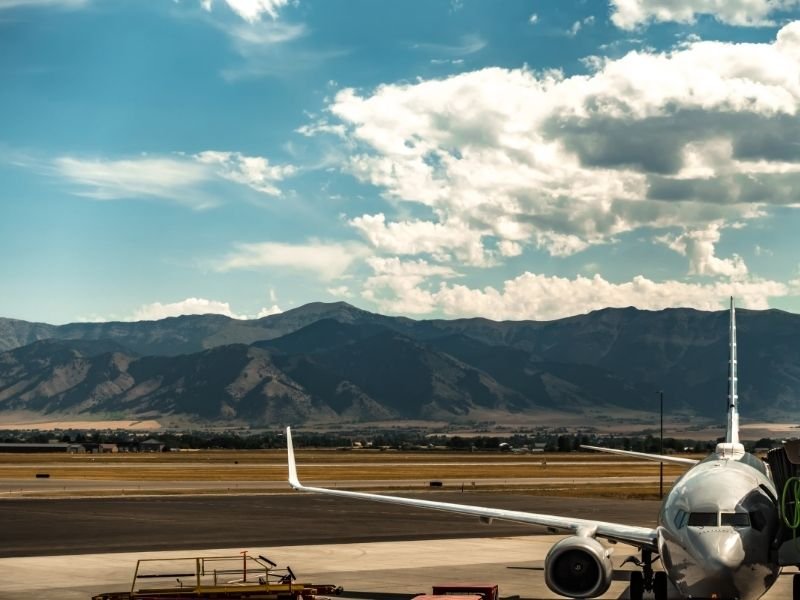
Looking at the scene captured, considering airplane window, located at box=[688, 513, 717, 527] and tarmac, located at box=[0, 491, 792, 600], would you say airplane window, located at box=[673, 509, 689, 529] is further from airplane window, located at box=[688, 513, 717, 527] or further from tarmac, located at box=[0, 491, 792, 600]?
tarmac, located at box=[0, 491, 792, 600]

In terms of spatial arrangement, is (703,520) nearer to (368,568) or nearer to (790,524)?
(790,524)

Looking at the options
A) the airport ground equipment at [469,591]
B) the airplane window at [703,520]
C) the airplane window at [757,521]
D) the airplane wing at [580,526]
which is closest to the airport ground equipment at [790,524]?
the airplane window at [757,521]

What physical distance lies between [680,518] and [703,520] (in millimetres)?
754

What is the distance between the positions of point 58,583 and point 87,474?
10537 centimetres

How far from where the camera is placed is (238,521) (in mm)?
71312

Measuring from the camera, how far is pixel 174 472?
15100 centimetres

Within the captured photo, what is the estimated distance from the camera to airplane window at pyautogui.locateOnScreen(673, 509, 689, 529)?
2841 cm

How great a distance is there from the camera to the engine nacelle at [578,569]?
99.6ft

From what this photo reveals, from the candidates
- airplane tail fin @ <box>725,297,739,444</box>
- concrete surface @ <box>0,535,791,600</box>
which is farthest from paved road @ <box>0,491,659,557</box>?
airplane tail fin @ <box>725,297,739,444</box>

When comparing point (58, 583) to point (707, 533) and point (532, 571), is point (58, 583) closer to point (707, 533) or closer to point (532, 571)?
point (532, 571)

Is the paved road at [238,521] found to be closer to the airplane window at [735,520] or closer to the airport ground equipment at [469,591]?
the airport ground equipment at [469,591]

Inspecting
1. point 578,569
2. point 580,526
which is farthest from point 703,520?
point 580,526

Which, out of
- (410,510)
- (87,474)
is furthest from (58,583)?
(87,474)

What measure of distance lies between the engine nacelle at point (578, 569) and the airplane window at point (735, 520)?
407cm
